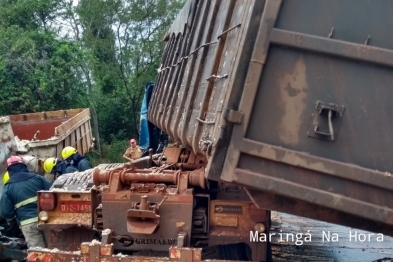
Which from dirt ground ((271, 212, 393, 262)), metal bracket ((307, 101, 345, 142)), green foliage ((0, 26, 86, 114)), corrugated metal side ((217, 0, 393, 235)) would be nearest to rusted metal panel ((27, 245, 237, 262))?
corrugated metal side ((217, 0, 393, 235))

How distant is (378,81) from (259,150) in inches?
27.4

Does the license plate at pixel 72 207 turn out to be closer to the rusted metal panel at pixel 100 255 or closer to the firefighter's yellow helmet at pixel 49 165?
the rusted metal panel at pixel 100 255

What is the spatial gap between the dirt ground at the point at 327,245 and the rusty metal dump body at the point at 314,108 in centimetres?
306

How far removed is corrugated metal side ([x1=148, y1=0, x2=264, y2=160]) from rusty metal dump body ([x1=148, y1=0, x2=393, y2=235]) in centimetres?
2

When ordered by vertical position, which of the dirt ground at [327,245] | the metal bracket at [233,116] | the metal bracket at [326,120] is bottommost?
the dirt ground at [327,245]

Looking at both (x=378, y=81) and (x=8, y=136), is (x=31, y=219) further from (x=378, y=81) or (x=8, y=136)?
(x=378, y=81)

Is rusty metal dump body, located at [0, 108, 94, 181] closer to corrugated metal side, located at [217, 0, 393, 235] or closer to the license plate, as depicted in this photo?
the license plate

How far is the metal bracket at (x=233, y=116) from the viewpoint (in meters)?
3.41

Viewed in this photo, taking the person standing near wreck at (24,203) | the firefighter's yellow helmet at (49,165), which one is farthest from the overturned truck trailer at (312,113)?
the firefighter's yellow helmet at (49,165)

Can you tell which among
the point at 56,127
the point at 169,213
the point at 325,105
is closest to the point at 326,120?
the point at 325,105

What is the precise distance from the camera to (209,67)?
15.1 feet

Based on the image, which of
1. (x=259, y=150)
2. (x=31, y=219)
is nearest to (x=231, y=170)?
(x=259, y=150)

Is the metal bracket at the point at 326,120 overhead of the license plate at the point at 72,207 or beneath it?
overhead

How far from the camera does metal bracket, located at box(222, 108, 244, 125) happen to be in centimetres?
341
